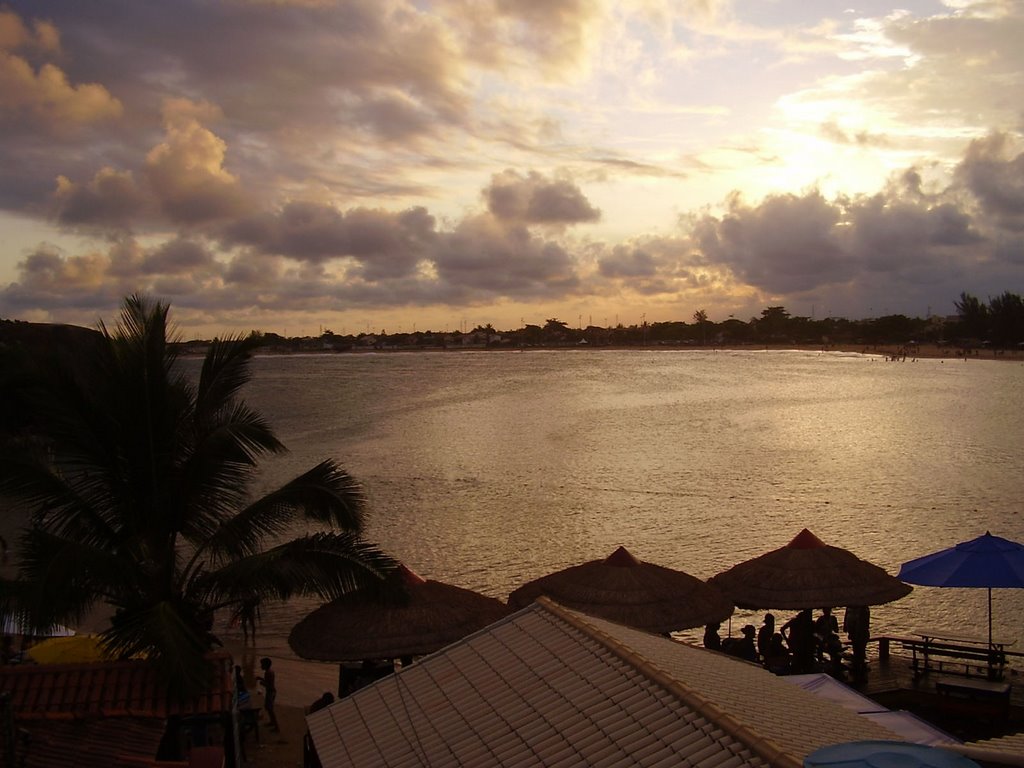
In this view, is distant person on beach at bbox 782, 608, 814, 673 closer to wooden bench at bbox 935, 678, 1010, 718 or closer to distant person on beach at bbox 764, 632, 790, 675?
distant person on beach at bbox 764, 632, 790, 675

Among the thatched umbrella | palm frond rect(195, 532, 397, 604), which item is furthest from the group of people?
palm frond rect(195, 532, 397, 604)

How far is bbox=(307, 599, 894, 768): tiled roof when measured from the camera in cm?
464

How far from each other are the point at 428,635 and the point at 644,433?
1614 inches

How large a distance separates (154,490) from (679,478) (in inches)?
1071

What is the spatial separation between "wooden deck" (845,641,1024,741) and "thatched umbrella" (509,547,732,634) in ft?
6.90

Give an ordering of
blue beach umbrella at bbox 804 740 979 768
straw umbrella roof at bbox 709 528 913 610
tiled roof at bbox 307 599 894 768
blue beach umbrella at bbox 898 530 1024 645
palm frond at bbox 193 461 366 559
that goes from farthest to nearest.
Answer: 1. straw umbrella roof at bbox 709 528 913 610
2. blue beach umbrella at bbox 898 530 1024 645
3. palm frond at bbox 193 461 366 559
4. tiled roof at bbox 307 599 894 768
5. blue beach umbrella at bbox 804 740 979 768

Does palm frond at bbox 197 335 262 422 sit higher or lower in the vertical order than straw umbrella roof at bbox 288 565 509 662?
higher

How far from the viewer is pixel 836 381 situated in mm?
96750

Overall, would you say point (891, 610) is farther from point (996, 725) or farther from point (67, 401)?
point (67, 401)

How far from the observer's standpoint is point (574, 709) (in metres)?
5.27

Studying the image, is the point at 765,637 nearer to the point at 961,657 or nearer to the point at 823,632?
the point at 823,632

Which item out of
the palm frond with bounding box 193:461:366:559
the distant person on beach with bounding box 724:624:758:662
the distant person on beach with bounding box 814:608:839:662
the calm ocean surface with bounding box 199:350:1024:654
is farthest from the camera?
the calm ocean surface with bounding box 199:350:1024:654

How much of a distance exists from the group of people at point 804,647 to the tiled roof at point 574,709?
172 inches

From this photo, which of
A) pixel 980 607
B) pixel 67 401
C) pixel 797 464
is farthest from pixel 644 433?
pixel 67 401
